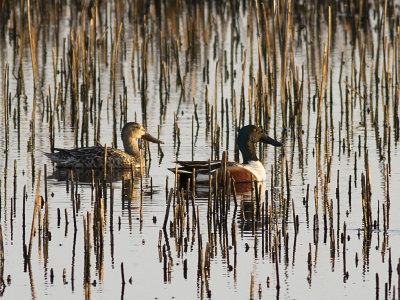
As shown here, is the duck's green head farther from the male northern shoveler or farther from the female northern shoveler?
the female northern shoveler

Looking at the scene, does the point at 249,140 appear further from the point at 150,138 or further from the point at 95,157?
the point at 95,157

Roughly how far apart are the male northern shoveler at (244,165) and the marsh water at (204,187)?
0.17m

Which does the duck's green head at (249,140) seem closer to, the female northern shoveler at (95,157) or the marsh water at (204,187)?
the marsh water at (204,187)

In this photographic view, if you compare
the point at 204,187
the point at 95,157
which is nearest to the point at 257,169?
the point at 204,187

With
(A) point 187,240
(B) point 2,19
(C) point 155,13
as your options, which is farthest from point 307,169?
(C) point 155,13

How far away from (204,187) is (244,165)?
Result: 518 mm

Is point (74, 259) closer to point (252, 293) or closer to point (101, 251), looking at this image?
point (101, 251)

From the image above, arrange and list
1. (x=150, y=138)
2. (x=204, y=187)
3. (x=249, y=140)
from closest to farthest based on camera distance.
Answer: (x=204, y=187) < (x=249, y=140) < (x=150, y=138)

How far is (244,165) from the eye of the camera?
11305 mm

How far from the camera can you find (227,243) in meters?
8.01

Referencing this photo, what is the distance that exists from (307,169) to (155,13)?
42.0 ft

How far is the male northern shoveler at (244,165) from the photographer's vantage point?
1100 centimetres

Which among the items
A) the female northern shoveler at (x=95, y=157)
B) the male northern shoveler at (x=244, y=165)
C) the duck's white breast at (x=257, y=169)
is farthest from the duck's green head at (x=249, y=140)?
the female northern shoveler at (x=95, y=157)

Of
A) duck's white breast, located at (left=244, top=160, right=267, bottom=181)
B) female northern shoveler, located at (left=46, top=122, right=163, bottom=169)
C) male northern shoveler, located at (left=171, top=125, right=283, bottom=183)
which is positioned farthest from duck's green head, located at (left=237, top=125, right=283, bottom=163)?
female northern shoveler, located at (left=46, top=122, right=163, bottom=169)
